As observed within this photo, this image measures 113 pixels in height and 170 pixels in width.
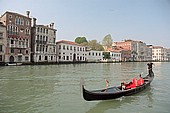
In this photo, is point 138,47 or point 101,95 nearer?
point 101,95

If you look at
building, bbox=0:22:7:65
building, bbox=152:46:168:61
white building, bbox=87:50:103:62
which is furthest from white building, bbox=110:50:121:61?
building, bbox=152:46:168:61

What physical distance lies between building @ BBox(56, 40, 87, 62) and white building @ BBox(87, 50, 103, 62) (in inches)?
80.9

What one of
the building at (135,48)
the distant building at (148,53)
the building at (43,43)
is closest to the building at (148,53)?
the distant building at (148,53)

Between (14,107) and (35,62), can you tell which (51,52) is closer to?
(35,62)

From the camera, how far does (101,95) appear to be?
462 cm

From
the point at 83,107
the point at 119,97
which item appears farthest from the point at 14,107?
the point at 119,97

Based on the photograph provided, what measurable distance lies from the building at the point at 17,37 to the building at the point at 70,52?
6927 mm

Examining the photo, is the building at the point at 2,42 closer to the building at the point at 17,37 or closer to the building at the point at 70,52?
the building at the point at 17,37

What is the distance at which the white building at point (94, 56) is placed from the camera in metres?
39.5

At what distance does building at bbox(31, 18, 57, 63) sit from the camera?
26.7m

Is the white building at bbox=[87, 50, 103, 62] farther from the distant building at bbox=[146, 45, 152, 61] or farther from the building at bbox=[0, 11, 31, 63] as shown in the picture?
the distant building at bbox=[146, 45, 152, 61]

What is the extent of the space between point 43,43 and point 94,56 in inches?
616

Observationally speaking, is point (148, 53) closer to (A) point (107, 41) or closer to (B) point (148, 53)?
(B) point (148, 53)

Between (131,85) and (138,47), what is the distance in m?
57.4
